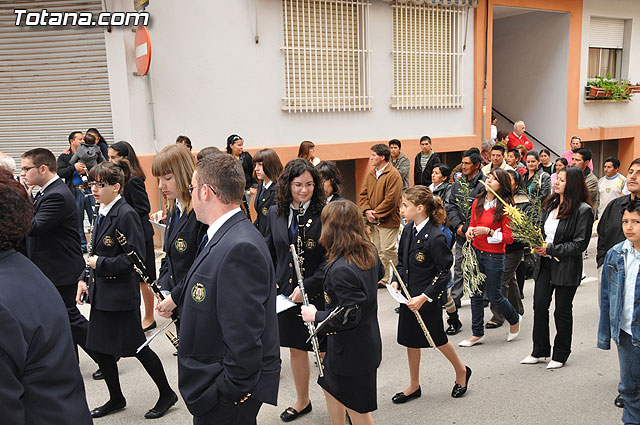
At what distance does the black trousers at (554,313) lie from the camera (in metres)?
5.33

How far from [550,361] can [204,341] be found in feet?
14.0

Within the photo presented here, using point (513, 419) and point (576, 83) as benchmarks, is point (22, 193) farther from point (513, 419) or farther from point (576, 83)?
point (576, 83)

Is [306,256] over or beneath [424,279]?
over

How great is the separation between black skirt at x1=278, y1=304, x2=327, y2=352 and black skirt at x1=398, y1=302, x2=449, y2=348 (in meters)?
0.72

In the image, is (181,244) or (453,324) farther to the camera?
(453,324)

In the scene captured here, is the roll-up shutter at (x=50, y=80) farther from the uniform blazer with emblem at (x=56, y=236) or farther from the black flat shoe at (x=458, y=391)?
the black flat shoe at (x=458, y=391)

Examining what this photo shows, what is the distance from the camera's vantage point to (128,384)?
5309 millimetres

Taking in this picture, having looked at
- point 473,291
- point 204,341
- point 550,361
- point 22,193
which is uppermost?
point 22,193

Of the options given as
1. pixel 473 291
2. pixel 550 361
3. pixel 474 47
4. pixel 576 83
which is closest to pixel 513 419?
pixel 550 361

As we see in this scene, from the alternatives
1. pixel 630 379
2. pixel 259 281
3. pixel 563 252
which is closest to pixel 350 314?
pixel 259 281

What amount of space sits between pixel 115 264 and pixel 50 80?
7.94m

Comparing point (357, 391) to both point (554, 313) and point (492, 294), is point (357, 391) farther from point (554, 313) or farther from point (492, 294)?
point (492, 294)

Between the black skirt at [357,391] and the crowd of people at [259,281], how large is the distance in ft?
0.04

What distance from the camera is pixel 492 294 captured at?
19.8 ft
